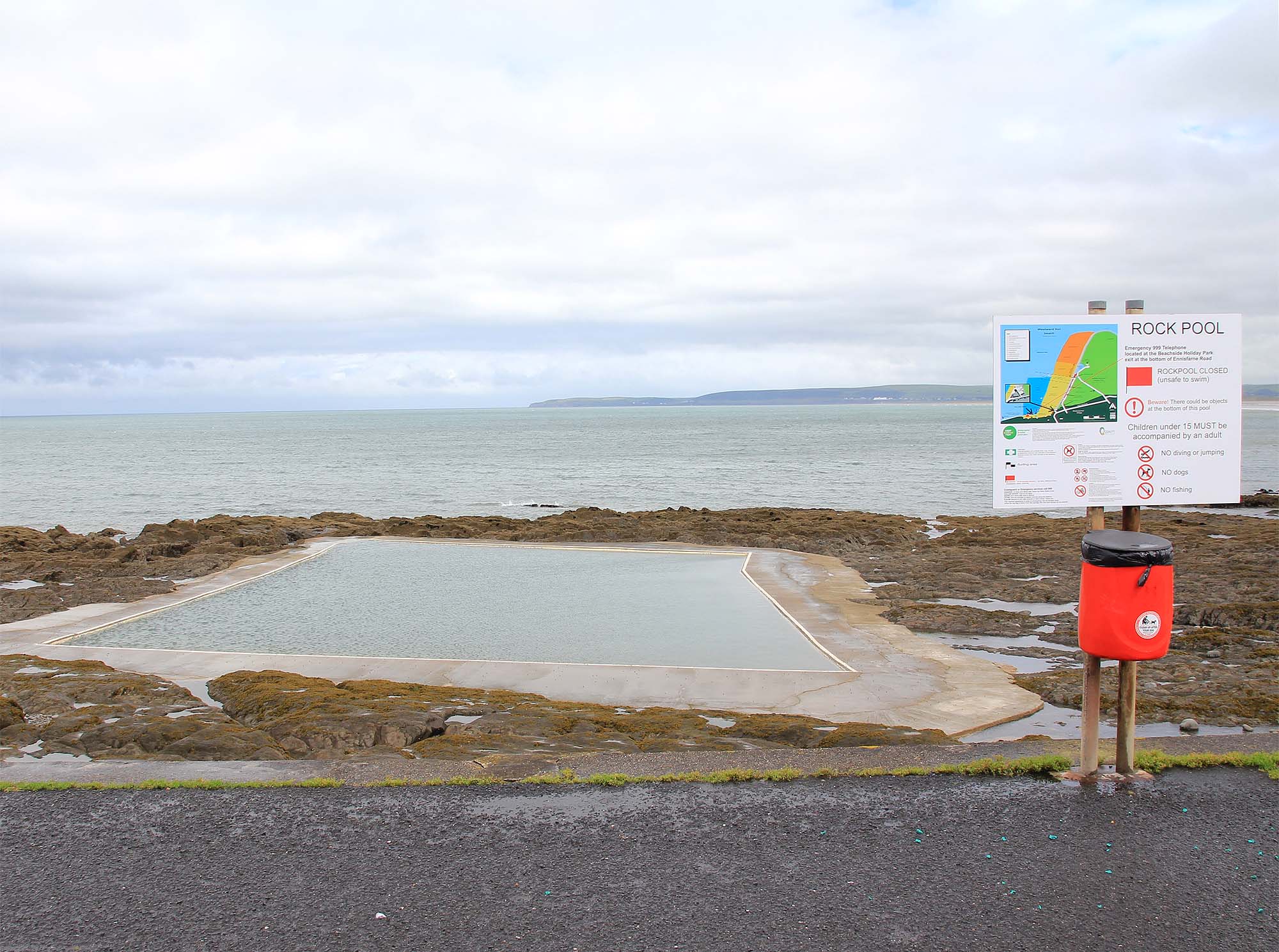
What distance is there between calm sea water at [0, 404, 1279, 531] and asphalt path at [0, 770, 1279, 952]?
107ft

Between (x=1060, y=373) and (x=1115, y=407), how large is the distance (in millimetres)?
368

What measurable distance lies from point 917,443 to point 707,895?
9013cm

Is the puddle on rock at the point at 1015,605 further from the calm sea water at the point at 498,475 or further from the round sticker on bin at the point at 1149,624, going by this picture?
the calm sea water at the point at 498,475

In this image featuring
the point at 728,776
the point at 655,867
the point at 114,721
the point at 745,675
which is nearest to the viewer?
the point at 655,867

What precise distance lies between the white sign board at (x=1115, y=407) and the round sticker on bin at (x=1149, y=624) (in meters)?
0.65

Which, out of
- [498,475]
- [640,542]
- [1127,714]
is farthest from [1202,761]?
[498,475]

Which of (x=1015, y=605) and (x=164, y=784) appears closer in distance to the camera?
(x=164, y=784)

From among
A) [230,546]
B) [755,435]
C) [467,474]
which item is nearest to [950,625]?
[230,546]

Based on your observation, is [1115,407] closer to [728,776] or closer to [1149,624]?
[1149,624]

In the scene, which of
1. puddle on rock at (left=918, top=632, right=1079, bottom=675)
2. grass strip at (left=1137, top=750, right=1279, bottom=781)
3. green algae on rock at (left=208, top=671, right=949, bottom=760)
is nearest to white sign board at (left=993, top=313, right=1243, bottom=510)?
grass strip at (left=1137, top=750, right=1279, bottom=781)

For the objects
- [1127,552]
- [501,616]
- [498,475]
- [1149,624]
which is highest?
[1127,552]

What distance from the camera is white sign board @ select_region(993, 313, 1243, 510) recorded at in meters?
5.38

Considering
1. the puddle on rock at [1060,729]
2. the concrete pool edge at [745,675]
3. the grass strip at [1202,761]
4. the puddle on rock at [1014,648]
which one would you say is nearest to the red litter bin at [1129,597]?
the grass strip at [1202,761]

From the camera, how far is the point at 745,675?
10.6 metres
